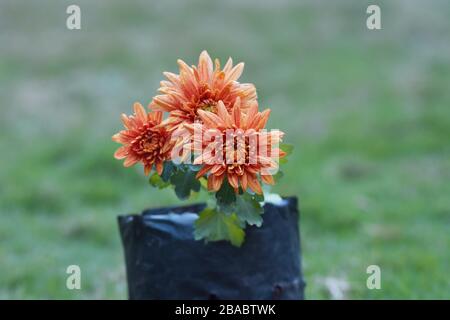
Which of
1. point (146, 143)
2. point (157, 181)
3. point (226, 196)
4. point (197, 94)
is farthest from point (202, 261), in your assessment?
point (197, 94)

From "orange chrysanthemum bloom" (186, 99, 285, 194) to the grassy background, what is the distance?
5.48 ft

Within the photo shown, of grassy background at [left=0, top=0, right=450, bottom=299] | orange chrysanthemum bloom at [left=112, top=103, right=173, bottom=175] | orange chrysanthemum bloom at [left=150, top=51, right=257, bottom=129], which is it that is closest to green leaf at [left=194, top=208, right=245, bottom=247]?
orange chrysanthemum bloom at [left=112, top=103, right=173, bottom=175]

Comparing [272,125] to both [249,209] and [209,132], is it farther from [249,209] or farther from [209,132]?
[209,132]

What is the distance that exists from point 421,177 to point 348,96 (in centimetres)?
243

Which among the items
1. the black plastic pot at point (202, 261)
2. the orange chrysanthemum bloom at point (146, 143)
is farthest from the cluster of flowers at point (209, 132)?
the black plastic pot at point (202, 261)

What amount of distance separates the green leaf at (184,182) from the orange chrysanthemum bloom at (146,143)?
170 millimetres

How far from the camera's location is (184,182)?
290 centimetres

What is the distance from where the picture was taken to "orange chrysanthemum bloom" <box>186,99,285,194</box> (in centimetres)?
246

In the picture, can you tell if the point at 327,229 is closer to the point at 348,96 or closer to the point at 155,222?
the point at 155,222

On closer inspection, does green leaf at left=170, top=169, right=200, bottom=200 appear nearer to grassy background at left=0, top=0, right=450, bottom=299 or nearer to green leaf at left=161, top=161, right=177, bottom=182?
green leaf at left=161, top=161, right=177, bottom=182

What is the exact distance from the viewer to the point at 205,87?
2695mm
